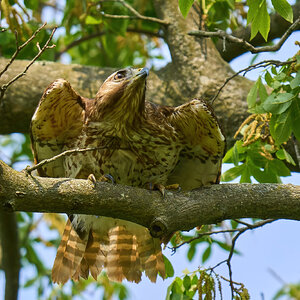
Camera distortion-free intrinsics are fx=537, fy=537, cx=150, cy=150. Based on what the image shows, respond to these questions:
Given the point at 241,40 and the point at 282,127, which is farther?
the point at 241,40

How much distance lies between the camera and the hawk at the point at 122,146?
13.7 feet

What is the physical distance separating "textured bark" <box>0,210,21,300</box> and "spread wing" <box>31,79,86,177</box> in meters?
1.25

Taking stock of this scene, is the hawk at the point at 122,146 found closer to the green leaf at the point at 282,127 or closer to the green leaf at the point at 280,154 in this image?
the green leaf at the point at 280,154

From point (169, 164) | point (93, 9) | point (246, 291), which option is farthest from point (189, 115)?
point (93, 9)

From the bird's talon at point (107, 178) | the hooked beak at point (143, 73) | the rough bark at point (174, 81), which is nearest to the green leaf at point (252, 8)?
the hooked beak at point (143, 73)

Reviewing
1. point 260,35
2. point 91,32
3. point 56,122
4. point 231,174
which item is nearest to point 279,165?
point 231,174

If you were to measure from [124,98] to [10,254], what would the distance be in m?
2.34

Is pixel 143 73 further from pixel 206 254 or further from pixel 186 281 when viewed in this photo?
pixel 206 254

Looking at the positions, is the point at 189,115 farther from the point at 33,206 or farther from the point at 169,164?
the point at 33,206

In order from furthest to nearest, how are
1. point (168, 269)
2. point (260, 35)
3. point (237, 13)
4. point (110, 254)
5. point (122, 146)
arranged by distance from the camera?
point (237, 13)
point (260, 35)
point (110, 254)
point (168, 269)
point (122, 146)

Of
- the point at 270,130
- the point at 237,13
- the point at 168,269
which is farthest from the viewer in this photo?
the point at 237,13

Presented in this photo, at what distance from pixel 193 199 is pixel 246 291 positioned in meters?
0.75

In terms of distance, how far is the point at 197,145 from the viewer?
14.4 ft

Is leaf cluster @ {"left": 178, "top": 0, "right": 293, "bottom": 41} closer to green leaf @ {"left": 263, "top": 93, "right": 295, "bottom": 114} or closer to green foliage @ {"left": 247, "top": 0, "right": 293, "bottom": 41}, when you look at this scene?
green foliage @ {"left": 247, "top": 0, "right": 293, "bottom": 41}
